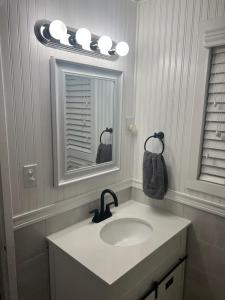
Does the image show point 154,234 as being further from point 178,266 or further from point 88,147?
point 88,147

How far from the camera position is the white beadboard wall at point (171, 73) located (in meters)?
1.42

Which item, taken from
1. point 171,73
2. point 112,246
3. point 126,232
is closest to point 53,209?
point 112,246

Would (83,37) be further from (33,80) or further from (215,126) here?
(215,126)

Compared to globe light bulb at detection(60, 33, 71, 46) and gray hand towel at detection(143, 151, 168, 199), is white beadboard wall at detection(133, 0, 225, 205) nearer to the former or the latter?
gray hand towel at detection(143, 151, 168, 199)

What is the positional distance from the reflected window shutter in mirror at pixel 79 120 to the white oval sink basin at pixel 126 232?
0.46m

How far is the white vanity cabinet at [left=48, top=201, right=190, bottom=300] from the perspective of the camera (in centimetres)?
109

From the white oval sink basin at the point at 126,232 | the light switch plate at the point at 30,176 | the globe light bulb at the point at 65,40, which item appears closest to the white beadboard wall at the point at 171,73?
the white oval sink basin at the point at 126,232

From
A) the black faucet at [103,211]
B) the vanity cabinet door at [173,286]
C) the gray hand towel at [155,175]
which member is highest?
the gray hand towel at [155,175]

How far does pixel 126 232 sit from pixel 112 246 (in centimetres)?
36

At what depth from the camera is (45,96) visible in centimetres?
123

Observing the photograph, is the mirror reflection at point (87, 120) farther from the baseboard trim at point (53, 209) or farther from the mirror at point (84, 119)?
the baseboard trim at point (53, 209)

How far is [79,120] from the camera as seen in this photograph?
4.68ft

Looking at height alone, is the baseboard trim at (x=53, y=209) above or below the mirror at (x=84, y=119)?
below

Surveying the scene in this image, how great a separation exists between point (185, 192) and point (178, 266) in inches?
19.2
